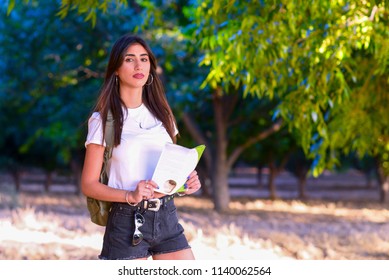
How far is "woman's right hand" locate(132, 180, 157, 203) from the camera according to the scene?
352cm

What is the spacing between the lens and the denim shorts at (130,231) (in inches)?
145

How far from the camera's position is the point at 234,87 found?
66.2 feet

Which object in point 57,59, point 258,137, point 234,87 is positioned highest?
point 57,59

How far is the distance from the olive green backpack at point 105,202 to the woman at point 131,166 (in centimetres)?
2

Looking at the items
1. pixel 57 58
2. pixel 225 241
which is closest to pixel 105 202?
pixel 225 241

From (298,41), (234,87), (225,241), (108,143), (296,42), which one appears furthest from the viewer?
(234,87)

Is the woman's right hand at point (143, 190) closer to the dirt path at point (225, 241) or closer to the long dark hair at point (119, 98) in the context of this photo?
the long dark hair at point (119, 98)

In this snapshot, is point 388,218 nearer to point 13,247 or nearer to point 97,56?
point 97,56

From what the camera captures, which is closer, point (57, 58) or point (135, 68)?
point (135, 68)

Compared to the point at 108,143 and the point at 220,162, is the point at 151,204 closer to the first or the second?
the point at 108,143

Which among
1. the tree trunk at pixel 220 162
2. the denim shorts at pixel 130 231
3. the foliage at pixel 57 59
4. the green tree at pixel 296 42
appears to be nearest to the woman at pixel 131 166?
the denim shorts at pixel 130 231

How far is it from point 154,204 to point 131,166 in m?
0.21

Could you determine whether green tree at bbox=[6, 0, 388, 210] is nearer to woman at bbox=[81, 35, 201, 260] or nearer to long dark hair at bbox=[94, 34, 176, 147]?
long dark hair at bbox=[94, 34, 176, 147]

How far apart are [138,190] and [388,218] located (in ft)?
65.9
